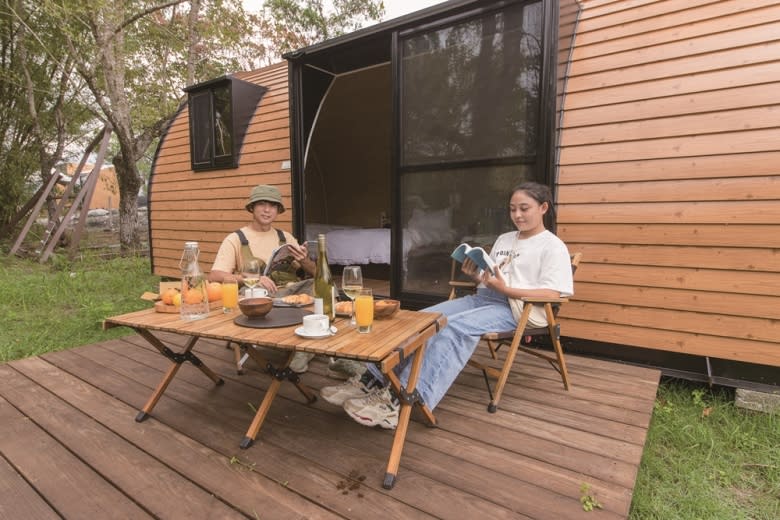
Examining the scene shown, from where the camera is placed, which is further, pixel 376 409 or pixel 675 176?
pixel 675 176

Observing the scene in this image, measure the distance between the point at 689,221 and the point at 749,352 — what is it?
888 mm

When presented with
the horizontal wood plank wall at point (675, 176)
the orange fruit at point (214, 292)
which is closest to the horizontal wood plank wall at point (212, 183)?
the orange fruit at point (214, 292)

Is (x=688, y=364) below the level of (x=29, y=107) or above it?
below

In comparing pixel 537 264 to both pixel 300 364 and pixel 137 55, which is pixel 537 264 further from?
pixel 137 55

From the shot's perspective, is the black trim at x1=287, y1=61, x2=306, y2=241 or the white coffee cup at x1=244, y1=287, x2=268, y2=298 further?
the black trim at x1=287, y1=61, x2=306, y2=241

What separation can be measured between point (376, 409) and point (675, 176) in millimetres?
2446

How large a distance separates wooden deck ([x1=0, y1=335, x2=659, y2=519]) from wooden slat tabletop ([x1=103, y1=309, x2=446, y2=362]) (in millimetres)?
588

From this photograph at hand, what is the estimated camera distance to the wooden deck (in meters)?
1.60

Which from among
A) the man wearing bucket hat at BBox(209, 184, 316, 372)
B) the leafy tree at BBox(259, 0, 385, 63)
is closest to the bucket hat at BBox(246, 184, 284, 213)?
the man wearing bucket hat at BBox(209, 184, 316, 372)

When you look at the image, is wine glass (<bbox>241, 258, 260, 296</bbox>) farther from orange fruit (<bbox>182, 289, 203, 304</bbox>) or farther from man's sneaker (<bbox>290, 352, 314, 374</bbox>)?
man's sneaker (<bbox>290, 352, 314, 374</bbox>)

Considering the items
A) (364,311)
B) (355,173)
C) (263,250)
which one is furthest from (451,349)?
(355,173)

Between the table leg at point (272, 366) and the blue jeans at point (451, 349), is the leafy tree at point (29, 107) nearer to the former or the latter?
the table leg at point (272, 366)

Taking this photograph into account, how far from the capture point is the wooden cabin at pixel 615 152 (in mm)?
2555

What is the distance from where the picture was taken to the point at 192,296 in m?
2.03
